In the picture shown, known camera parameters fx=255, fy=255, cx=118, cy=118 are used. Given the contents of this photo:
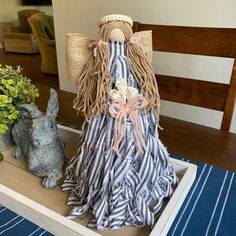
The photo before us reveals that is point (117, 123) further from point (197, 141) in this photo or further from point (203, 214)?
point (197, 141)

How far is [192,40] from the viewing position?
2.59ft

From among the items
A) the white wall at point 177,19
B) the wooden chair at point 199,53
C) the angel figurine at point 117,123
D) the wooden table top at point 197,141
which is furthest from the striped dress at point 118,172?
the white wall at point 177,19

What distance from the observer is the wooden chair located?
0.74 meters

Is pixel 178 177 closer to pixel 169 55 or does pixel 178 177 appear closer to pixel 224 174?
pixel 224 174

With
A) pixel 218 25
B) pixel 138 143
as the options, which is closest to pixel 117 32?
pixel 138 143

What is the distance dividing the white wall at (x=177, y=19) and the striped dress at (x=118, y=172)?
79 cm

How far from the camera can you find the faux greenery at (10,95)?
63 centimetres

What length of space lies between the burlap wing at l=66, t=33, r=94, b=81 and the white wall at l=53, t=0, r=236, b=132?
2.65 feet

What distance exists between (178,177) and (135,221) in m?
0.18

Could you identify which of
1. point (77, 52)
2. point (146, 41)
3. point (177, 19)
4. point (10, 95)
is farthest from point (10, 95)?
point (177, 19)

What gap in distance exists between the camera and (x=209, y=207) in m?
0.53

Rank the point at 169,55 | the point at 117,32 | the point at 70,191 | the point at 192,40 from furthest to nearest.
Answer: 1. the point at 169,55
2. the point at 192,40
3. the point at 70,191
4. the point at 117,32

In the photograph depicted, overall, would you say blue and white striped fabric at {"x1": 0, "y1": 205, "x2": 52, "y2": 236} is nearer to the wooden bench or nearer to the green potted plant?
the green potted plant

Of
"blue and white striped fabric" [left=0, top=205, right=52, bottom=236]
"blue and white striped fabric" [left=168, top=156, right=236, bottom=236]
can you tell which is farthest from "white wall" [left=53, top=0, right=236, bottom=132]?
"blue and white striped fabric" [left=0, top=205, right=52, bottom=236]
